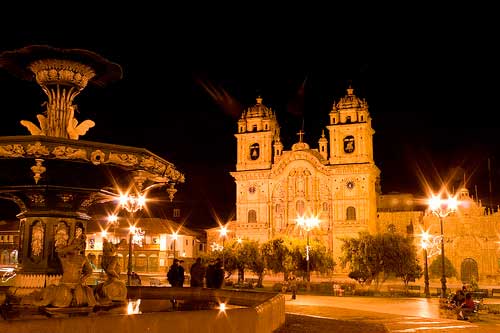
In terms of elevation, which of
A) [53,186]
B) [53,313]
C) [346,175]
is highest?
[346,175]

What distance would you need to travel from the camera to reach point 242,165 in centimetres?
6438

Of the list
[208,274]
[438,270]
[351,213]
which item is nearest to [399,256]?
[438,270]

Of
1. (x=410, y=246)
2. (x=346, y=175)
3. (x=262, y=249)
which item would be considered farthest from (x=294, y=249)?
(x=346, y=175)

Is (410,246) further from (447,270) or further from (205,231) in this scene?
(205,231)

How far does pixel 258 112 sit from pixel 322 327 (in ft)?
184

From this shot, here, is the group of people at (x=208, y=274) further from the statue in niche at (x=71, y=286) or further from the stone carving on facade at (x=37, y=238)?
the statue in niche at (x=71, y=286)

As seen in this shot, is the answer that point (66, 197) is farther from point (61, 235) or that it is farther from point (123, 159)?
point (123, 159)

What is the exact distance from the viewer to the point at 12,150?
27.6ft

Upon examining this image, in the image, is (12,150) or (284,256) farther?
(284,256)

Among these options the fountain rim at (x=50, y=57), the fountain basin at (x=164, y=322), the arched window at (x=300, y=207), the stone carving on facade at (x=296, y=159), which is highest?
the stone carving on facade at (x=296, y=159)

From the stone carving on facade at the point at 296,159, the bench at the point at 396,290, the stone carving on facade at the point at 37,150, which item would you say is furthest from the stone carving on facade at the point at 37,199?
the stone carving on facade at the point at 296,159

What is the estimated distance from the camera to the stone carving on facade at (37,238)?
956cm

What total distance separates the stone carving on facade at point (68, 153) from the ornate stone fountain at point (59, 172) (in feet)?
0.05

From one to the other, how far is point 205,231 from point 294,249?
104 feet
